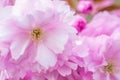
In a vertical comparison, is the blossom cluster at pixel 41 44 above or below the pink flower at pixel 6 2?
below

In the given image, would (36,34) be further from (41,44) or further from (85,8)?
(85,8)

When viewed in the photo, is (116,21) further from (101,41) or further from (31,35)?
(31,35)

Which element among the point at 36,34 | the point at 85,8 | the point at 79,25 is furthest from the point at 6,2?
the point at 85,8

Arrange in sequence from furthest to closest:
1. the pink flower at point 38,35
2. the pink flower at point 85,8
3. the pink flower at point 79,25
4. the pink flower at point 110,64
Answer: the pink flower at point 85,8 < the pink flower at point 79,25 < the pink flower at point 110,64 < the pink flower at point 38,35

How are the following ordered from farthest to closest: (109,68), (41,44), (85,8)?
(85,8)
(109,68)
(41,44)

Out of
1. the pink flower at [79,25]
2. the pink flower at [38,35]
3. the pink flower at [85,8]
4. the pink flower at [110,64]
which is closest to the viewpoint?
Result: the pink flower at [38,35]

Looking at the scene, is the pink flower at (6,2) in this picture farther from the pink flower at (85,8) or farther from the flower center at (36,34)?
the pink flower at (85,8)

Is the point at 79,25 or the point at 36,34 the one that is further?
the point at 79,25

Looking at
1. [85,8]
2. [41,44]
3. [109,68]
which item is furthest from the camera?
[85,8]

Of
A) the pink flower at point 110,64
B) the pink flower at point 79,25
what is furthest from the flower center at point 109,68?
the pink flower at point 79,25

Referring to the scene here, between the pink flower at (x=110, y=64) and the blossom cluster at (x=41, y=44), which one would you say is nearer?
the blossom cluster at (x=41, y=44)
